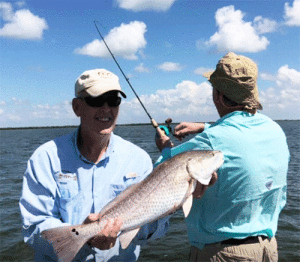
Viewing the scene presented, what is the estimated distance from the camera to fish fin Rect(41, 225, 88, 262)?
3.02 m

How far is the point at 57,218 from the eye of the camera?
130 inches

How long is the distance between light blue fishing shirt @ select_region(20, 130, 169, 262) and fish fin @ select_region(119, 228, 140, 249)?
277 mm

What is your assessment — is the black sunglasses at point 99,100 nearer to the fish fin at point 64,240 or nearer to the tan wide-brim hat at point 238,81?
the tan wide-brim hat at point 238,81

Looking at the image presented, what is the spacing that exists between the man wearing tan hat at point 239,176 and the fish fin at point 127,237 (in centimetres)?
70

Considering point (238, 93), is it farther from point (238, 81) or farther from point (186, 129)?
point (186, 129)

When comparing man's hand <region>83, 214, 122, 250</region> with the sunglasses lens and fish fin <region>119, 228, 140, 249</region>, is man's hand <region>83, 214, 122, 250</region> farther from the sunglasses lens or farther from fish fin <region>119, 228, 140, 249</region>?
the sunglasses lens

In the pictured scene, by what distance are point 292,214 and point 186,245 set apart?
5322 mm

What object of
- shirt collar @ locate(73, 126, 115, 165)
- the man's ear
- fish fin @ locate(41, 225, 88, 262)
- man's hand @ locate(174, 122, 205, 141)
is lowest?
fish fin @ locate(41, 225, 88, 262)

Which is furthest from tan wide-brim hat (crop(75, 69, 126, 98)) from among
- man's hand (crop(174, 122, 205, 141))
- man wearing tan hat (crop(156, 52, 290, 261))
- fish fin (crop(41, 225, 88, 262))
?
fish fin (crop(41, 225, 88, 262))

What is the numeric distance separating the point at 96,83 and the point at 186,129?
118 centimetres

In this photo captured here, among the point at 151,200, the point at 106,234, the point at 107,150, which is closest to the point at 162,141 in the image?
the point at 107,150

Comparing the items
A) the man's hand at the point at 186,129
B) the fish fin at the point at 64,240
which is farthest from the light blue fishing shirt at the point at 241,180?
the fish fin at the point at 64,240

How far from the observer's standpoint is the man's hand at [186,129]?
3721 millimetres

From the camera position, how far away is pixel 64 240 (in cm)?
305
